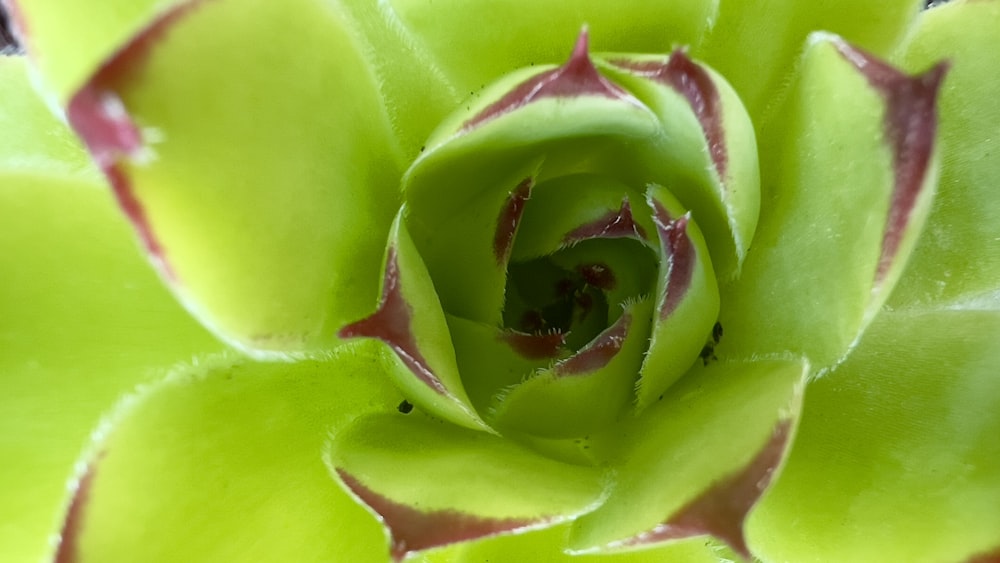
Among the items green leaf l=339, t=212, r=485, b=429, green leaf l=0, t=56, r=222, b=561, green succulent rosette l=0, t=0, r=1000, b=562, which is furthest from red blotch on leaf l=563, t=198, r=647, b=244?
green leaf l=0, t=56, r=222, b=561

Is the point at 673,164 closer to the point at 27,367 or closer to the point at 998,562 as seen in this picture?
the point at 998,562

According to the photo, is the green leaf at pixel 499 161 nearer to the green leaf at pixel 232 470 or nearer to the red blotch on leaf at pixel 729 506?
the green leaf at pixel 232 470

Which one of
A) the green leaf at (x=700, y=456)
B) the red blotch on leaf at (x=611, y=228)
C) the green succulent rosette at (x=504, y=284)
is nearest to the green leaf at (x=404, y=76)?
the green succulent rosette at (x=504, y=284)

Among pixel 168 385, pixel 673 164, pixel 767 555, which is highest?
pixel 673 164

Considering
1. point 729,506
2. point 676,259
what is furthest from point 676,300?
point 729,506

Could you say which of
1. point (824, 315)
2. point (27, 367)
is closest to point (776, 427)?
point (824, 315)

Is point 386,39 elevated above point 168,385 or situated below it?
above
